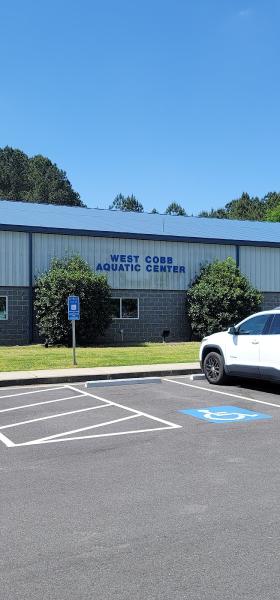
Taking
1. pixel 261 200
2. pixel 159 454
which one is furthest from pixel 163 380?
pixel 261 200

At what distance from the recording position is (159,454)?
7207 mm

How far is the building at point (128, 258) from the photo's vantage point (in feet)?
83.1

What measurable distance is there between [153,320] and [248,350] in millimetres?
15819

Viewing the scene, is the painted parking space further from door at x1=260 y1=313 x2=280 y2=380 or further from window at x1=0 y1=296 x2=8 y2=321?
window at x1=0 y1=296 x2=8 y2=321

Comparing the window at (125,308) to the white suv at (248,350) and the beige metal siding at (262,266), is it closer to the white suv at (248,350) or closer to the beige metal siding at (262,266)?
the beige metal siding at (262,266)

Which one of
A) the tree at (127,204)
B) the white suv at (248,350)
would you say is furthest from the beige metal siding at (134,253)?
the tree at (127,204)

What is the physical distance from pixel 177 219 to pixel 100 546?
101ft

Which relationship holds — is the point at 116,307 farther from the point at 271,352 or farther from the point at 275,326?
the point at 271,352

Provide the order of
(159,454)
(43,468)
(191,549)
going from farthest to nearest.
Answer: (159,454) → (43,468) → (191,549)

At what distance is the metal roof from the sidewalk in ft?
36.6

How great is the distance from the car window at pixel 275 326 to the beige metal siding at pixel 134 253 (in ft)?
50.4

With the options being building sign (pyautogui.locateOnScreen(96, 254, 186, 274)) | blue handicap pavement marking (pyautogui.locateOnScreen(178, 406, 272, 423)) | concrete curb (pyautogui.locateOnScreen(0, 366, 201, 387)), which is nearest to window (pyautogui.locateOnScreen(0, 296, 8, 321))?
building sign (pyautogui.locateOnScreen(96, 254, 186, 274))

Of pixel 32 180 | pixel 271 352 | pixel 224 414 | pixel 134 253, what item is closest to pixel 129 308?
pixel 134 253

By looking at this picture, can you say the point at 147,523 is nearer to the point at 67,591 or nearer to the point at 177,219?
the point at 67,591
